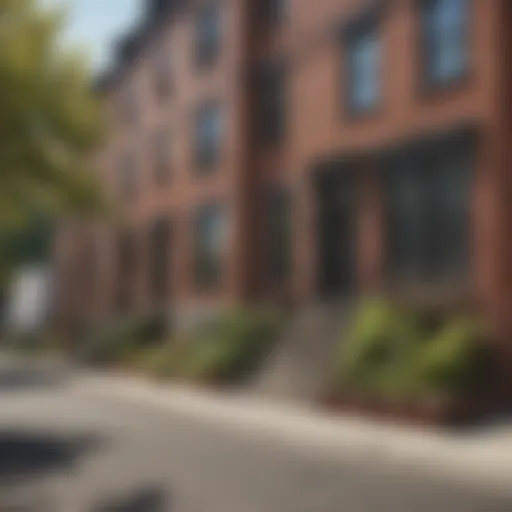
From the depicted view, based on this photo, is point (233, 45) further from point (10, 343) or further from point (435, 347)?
point (10, 343)

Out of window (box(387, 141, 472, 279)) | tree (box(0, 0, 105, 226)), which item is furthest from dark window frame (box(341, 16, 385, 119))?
tree (box(0, 0, 105, 226))

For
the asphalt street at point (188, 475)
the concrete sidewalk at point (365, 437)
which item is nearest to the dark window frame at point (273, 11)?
the concrete sidewalk at point (365, 437)

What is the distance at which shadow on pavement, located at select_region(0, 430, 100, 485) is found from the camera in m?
9.93

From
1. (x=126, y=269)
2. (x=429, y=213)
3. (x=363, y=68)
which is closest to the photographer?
(x=429, y=213)

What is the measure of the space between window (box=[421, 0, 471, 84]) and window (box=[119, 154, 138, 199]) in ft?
50.7

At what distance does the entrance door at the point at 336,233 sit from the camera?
835 inches

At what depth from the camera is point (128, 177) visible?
3216 centimetres

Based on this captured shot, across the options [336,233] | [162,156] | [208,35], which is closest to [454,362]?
[336,233]

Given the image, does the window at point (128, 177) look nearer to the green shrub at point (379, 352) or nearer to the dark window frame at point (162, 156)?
the dark window frame at point (162, 156)

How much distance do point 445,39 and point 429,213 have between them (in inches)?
139

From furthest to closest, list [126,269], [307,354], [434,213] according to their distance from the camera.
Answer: [126,269], [307,354], [434,213]

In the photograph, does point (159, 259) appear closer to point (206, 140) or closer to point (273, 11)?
point (206, 140)

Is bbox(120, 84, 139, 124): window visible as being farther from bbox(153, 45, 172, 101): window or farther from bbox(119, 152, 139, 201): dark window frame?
bbox(119, 152, 139, 201): dark window frame

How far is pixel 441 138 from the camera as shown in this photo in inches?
709
